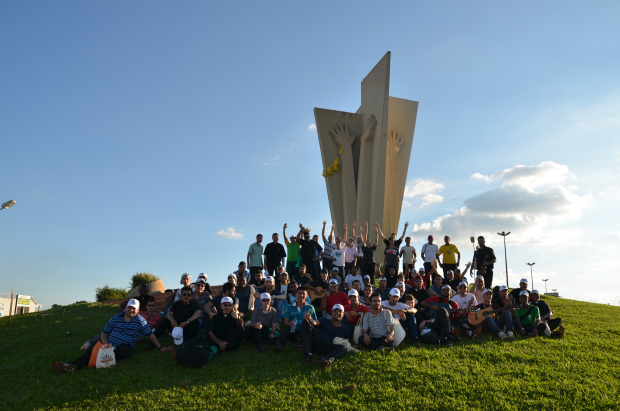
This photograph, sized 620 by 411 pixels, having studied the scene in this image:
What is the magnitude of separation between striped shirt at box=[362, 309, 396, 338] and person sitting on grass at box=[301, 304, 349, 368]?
0.36 metres

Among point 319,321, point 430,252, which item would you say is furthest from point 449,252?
point 319,321

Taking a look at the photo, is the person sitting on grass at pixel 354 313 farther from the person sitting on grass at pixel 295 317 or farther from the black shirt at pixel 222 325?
the black shirt at pixel 222 325

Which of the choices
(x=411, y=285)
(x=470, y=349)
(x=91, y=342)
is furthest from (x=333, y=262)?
(x=91, y=342)

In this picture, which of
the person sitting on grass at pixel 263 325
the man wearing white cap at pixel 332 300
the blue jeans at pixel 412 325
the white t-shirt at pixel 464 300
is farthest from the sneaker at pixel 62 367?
the white t-shirt at pixel 464 300

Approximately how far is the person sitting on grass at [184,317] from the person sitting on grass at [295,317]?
148 centimetres

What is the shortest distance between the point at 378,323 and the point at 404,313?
2.32 feet

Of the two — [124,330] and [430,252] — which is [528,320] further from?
[124,330]

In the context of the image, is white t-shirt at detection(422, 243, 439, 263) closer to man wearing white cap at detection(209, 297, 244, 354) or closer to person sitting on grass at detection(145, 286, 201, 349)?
man wearing white cap at detection(209, 297, 244, 354)

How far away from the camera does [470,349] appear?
23.9 feet

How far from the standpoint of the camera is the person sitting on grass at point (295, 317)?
7520mm

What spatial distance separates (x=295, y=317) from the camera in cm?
789

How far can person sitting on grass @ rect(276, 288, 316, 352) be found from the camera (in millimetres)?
7520

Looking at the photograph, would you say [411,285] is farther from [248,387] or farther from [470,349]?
[248,387]

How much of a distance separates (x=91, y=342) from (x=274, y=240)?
481 cm
